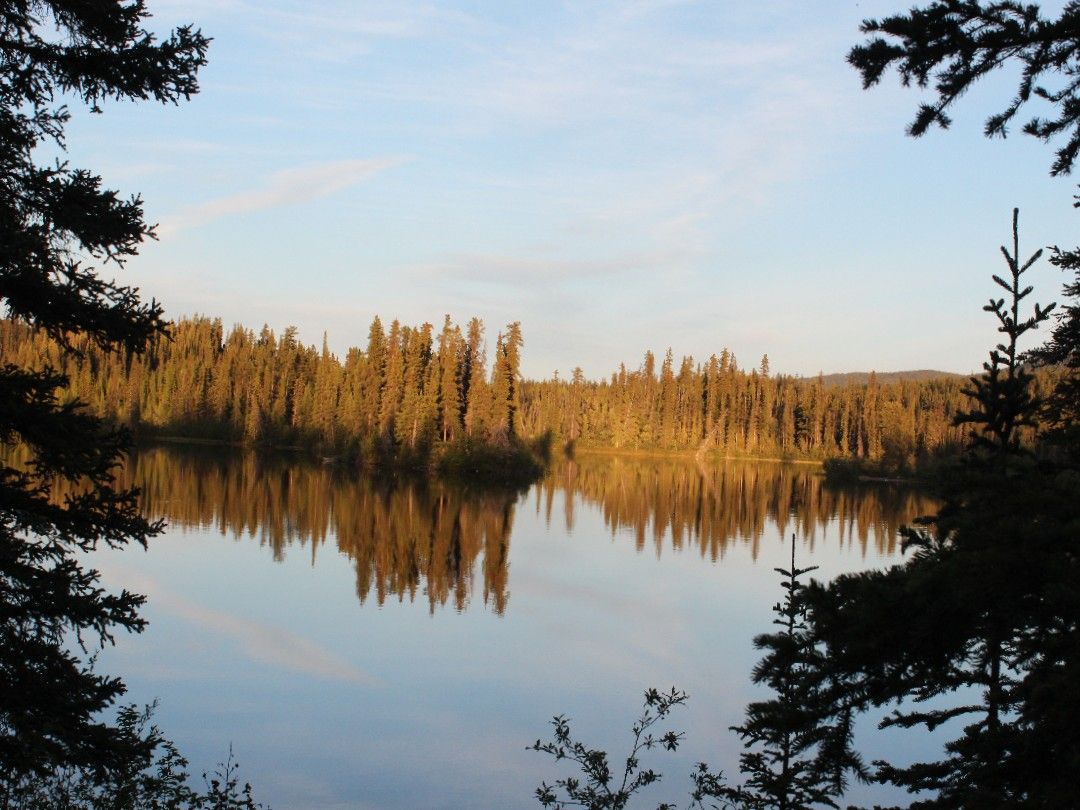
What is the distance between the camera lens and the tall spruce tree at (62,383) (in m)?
5.76

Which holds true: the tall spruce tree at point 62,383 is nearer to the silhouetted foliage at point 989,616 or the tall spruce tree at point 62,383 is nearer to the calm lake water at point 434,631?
the silhouetted foliage at point 989,616

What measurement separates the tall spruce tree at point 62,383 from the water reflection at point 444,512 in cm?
1815

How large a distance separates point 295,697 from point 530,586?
11.6m

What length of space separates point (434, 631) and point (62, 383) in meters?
A: 16.0

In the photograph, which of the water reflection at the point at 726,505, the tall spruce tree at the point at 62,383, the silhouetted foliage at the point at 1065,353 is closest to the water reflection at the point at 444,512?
the water reflection at the point at 726,505

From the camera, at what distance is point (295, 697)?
1627 centimetres

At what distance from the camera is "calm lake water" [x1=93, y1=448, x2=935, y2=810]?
1402cm

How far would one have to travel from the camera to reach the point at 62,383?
6.30 metres

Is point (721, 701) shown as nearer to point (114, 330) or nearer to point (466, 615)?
point (466, 615)

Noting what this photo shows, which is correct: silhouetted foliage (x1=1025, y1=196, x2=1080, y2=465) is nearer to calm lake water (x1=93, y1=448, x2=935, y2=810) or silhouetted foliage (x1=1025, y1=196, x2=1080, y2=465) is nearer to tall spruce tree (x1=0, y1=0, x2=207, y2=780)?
calm lake water (x1=93, y1=448, x2=935, y2=810)

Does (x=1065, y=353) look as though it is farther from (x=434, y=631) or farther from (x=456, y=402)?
(x=456, y=402)

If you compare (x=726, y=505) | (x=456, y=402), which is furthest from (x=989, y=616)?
(x=456, y=402)

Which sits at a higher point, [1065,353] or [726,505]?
[1065,353]

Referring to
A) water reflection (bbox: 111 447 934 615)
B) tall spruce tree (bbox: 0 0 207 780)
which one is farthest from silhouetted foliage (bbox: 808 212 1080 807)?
water reflection (bbox: 111 447 934 615)
